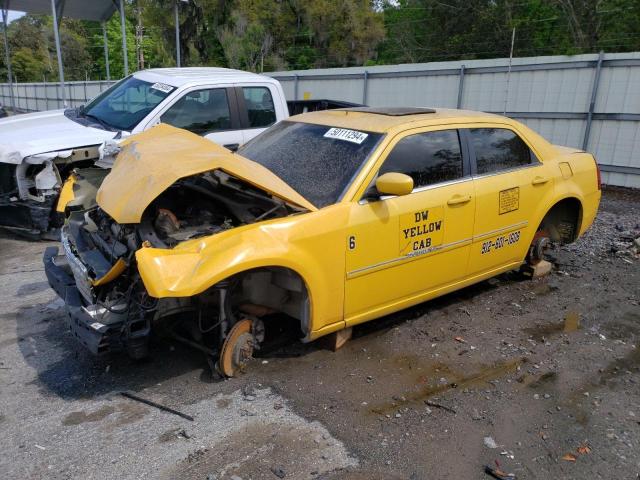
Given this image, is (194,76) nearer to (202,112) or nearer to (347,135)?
(202,112)

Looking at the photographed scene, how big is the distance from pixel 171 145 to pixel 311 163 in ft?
3.45

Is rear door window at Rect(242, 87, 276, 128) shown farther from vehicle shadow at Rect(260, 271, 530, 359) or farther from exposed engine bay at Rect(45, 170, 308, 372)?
vehicle shadow at Rect(260, 271, 530, 359)

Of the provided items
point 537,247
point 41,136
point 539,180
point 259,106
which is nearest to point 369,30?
point 259,106

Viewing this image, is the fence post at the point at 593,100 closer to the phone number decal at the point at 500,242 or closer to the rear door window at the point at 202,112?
the phone number decal at the point at 500,242

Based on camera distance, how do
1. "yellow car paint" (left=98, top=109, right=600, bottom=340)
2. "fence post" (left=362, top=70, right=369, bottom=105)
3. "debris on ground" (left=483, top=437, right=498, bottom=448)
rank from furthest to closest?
"fence post" (left=362, top=70, right=369, bottom=105) < "yellow car paint" (left=98, top=109, right=600, bottom=340) < "debris on ground" (left=483, top=437, right=498, bottom=448)

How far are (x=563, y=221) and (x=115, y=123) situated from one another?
5543 millimetres

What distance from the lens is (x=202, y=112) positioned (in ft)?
22.9

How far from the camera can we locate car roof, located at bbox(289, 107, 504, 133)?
13.6 feet

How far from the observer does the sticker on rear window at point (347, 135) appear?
4.03 m

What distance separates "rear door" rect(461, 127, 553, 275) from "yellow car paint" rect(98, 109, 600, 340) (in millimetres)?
14

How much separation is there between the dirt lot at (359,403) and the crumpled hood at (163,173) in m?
1.21

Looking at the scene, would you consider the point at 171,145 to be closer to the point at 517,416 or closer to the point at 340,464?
the point at 340,464

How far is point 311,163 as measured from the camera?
4023mm

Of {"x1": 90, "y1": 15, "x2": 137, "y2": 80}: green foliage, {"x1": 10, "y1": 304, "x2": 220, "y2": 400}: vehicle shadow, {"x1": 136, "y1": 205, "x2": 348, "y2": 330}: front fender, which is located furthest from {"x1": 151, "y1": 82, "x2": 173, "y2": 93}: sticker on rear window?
{"x1": 90, "y1": 15, "x2": 137, "y2": 80}: green foliage
